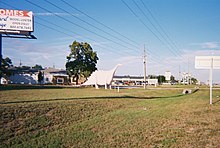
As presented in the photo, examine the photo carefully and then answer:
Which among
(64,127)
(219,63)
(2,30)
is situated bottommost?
(64,127)

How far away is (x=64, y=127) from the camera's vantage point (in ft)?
35.3

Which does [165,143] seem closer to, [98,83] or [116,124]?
[116,124]

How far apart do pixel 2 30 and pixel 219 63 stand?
33276 millimetres

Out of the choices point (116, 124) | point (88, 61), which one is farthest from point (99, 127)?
point (88, 61)

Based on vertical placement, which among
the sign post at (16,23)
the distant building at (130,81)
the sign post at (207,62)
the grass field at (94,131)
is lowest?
the grass field at (94,131)

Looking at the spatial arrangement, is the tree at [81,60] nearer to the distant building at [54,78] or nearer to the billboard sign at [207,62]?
the distant building at [54,78]

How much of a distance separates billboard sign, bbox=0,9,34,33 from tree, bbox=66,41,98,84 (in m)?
29.9

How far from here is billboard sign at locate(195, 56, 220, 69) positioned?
859 inches

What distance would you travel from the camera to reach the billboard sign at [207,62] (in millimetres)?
21812

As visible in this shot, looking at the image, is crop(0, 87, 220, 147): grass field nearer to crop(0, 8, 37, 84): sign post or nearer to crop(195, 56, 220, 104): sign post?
crop(195, 56, 220, 104): sign post

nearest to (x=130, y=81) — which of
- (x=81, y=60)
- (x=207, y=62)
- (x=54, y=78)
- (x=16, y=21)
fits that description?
(x=54, y=78)

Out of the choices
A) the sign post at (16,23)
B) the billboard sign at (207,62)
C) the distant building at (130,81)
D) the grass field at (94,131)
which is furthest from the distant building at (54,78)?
the grass field at (94,131)

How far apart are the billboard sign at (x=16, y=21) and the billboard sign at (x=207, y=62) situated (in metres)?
29.7

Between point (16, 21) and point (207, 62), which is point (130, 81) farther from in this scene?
point (207, 62)
